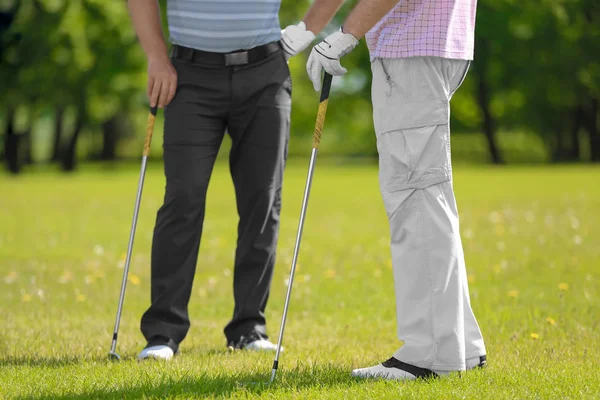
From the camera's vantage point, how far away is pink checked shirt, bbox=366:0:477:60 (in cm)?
393

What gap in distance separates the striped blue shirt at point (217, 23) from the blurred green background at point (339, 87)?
2352 centimetres

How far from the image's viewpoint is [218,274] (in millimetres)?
8422

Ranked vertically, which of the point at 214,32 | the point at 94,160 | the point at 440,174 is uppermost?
the point at 214,32

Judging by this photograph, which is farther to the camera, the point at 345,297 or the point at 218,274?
the point at 218,274

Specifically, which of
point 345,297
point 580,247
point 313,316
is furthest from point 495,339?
point 580,247

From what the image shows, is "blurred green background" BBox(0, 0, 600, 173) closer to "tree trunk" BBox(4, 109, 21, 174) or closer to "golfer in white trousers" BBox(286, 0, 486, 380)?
"tree trunk" BBox(4, 109, 21, 174)

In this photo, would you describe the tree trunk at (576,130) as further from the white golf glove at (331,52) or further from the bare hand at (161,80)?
the white golf glove at (331,52)

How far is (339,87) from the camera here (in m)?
53.2

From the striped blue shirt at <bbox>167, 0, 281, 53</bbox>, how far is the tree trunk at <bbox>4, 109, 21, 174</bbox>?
2804 centimetres

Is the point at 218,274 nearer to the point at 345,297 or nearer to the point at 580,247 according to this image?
the point at 345,297

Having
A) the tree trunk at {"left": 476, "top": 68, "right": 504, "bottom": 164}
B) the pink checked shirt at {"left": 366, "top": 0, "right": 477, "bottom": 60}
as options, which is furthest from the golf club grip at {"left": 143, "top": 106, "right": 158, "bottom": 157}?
the tree trunk at {"left": 476, "top": 68, "right": 504, "bottom": 164}

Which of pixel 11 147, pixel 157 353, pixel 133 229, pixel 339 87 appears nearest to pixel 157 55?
pixel 133 229

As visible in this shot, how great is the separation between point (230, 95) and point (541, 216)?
9.13 metres

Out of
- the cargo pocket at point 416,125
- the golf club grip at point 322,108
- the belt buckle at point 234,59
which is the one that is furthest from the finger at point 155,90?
the cargo pocket at point 416,125
